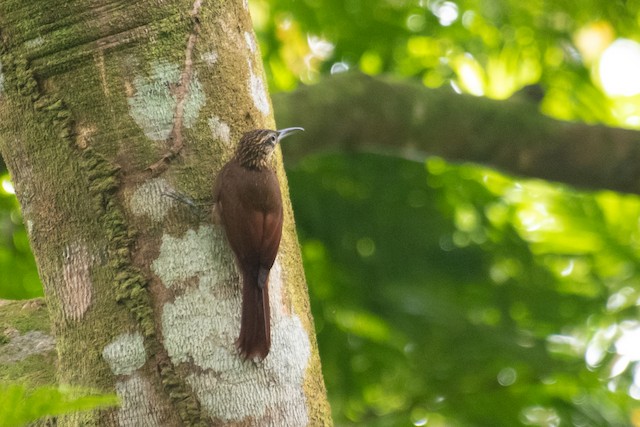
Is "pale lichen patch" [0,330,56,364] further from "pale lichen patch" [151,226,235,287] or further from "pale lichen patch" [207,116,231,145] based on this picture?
"pale lichen patch" [207,116,231,145]

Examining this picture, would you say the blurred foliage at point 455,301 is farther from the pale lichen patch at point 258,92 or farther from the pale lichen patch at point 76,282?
the pale lichen patch at point 76,282

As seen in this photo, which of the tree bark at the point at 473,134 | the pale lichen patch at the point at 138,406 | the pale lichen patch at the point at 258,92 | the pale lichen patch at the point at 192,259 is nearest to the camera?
the pale lichen patch at the point at 138,406

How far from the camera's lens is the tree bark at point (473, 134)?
15.3 feet

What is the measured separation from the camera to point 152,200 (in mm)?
2305

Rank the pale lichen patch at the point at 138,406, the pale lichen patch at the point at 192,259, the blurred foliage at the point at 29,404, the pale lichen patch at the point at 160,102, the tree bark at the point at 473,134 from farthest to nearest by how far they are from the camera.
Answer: the tree bark at the point at 473,134
the pale lichen patch at the point at 160,102
the pale lichen patch at the point at 192,259
the pale lichen patch at the point at 138,406
the blurred foliage at the point at 29,404

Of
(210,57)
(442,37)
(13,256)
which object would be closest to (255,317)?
(210,57)

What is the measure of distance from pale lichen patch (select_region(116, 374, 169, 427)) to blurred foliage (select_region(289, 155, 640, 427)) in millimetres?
2332

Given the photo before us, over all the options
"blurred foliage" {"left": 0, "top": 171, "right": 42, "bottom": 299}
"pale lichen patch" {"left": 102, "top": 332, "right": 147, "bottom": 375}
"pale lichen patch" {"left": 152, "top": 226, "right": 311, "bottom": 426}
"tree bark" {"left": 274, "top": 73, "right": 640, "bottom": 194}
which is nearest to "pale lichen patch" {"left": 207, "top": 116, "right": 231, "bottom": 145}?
"pale lichen patch" {"left": 152, "top": 226, "right": 311, "bottom": 426}

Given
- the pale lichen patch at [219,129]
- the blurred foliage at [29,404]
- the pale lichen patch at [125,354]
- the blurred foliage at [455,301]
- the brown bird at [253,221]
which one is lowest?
the blurred foliage at [455,301]

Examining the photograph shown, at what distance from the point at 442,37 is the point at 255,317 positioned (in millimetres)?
3218

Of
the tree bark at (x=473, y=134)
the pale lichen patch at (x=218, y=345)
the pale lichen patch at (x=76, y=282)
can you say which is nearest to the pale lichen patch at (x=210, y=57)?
the pale lichen patch at (x=218, y=345)

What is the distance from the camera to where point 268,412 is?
85.1 inches

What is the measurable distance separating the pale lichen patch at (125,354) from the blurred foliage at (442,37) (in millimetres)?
2982

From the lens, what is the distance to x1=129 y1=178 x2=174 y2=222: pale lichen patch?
7.52ft
